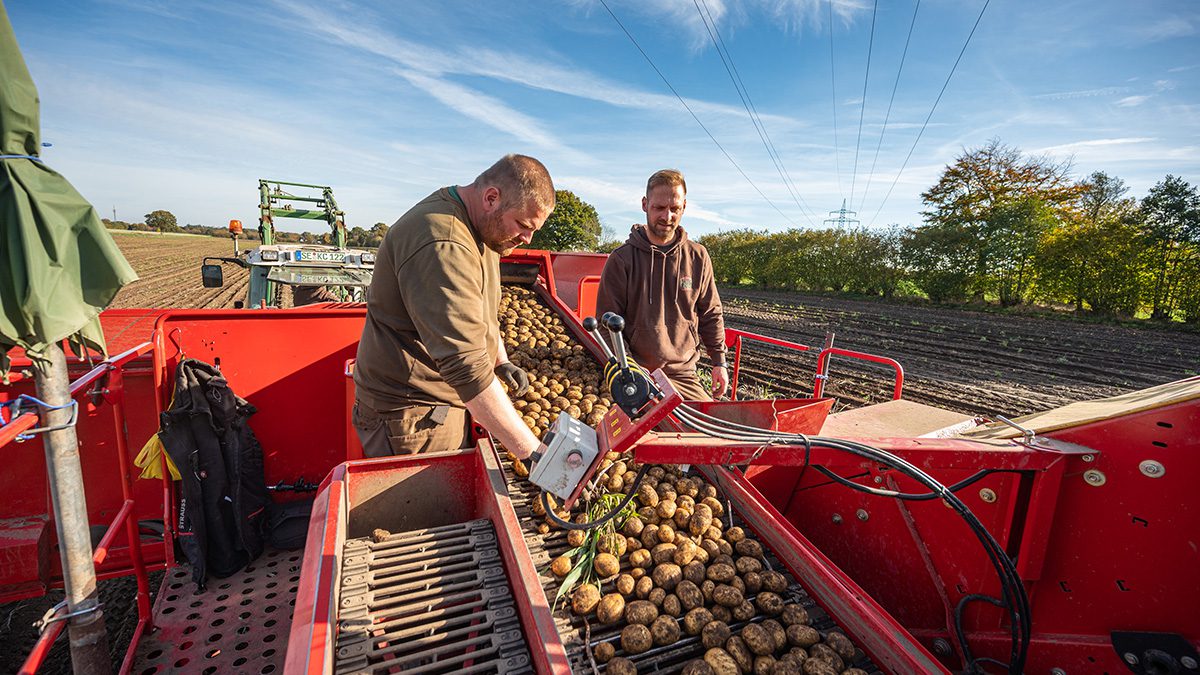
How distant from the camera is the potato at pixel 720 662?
1568 mm

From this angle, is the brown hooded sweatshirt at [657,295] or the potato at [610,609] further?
the brown hooded sweatshirt at [657,295]

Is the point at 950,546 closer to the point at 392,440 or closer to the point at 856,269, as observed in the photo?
the point at 392,440

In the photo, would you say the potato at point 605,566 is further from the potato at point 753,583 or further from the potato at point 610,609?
the potato at point 753,583

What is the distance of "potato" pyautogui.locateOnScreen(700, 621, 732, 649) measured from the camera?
66.2 inches

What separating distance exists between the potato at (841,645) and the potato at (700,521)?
60cm

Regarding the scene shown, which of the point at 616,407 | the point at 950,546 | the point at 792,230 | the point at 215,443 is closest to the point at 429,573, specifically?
the point at 616,407

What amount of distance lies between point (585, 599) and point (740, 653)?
52 centimetres

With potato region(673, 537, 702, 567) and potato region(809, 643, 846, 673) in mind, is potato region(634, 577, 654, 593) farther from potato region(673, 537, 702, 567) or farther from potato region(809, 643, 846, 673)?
→ potato region(809, 643, 846, 673)

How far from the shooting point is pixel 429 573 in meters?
1.87

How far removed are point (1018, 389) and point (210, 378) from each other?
423 inches

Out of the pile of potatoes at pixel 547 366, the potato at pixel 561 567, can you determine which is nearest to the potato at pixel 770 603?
the potato at pixel 561 567

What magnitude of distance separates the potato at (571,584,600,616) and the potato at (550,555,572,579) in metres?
0.08

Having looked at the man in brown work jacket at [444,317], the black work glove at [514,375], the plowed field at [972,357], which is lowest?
the plowed field at [972,357]

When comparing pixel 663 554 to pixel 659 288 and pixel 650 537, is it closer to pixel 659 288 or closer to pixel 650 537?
pixel 650 537
